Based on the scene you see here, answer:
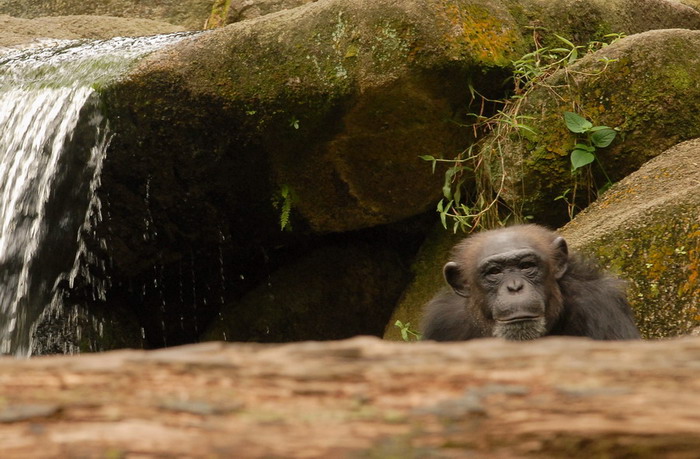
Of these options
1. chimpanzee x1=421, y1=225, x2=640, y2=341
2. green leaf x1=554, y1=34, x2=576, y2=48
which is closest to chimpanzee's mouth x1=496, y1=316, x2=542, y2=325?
chimpanzee x1=421, y1=225, x2=640, y2=341

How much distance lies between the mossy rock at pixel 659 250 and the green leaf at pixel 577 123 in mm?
959

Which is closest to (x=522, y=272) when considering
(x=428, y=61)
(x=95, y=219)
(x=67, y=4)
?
(x=428, y=61)

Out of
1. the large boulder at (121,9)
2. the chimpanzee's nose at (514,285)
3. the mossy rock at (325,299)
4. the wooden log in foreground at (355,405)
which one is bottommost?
the mossy rock at (325,299)

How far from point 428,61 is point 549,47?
1319 mm

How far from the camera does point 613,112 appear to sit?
7422mm

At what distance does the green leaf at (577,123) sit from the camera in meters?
7.33

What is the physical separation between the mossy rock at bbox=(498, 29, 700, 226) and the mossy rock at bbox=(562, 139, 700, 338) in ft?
2.86

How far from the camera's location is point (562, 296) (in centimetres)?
545

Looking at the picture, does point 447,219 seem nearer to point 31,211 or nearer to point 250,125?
point 250,125

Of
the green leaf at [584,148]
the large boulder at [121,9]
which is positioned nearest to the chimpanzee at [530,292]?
the green leaf at [584,148]

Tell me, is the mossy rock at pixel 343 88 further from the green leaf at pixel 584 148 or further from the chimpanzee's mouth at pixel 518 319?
the chimpanzee's mouth at pixel 518 319

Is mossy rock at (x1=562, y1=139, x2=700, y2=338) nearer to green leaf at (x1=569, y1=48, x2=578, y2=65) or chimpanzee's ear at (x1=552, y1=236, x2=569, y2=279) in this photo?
chimpanzee's ear at (x1=552, y1=236, x2=569, y2=279)

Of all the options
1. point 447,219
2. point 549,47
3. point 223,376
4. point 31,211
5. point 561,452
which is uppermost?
point 223,376

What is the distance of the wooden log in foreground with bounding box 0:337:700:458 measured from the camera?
2061 millimetres
